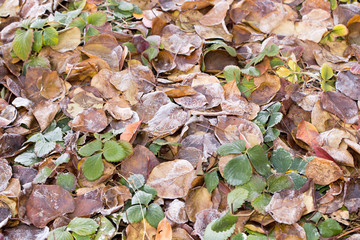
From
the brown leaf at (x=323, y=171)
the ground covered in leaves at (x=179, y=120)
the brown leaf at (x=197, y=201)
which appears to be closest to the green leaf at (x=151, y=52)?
the ground covered in leaves at (x=179, y=120)

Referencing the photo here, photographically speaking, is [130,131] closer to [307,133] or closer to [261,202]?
[261,202]

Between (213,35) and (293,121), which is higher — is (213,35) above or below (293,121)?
above

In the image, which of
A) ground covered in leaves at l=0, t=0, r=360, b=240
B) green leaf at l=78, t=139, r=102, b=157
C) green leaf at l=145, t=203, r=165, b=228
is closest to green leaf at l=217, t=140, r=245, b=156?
ground covered in leaves at l=0, t=0, r=360, b=240

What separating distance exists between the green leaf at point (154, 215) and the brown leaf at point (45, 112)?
1.42 feet

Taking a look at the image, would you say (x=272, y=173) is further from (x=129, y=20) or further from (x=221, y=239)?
(x=129, y=20)

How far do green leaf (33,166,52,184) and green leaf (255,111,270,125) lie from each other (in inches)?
24.2

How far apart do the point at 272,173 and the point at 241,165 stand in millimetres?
105

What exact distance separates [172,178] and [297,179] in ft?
1.08

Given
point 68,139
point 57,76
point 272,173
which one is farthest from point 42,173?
point 272,173

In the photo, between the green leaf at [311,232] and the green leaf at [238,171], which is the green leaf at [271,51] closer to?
the green leaf at [238,171]

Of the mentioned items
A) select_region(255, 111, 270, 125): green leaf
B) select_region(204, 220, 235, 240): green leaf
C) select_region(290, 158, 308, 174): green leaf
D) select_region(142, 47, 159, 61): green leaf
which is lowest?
select_region(290, 158, 308, 174): green leaf

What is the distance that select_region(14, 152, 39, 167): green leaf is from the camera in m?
1.04

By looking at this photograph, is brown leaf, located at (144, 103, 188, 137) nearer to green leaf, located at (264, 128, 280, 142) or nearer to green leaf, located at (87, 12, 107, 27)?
green leaf, located at (264, 128, 280, 142)

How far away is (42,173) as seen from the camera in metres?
1.00
